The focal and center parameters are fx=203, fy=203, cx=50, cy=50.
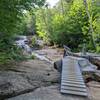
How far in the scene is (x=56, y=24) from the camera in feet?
72.3

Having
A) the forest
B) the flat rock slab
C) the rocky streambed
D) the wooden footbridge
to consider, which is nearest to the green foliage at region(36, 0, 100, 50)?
the forest

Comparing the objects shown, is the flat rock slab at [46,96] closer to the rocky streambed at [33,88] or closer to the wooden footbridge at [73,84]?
the rocky streambed at [33,88]

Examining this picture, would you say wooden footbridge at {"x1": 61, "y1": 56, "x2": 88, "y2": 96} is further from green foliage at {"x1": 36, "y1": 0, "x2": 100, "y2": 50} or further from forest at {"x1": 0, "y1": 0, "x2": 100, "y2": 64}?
green foliage at {"x1": 36, "y1": 0, "x2": 100, "y2": 50}

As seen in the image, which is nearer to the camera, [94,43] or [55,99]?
[55,99]

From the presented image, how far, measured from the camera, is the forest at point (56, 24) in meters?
7.62

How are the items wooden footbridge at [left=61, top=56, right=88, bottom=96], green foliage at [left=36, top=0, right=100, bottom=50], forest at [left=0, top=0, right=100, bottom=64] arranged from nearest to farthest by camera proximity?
wooden footbridge at [left=61, top=56, right=88, bottom=96], forest at [left=0, top=0, right=100, bottom=64], green foliage at [left=36, top=0, right=100, bottom=50]

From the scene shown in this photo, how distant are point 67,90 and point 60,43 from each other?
1820 centimetres

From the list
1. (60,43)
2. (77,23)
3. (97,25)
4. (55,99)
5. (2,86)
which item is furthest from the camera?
(60,43)

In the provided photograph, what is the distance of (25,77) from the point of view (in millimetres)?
5621

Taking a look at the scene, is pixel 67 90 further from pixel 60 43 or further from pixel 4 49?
pixel 60 43

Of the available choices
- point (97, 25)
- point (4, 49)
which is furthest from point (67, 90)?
point (97, 25)

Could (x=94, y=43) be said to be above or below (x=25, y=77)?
above

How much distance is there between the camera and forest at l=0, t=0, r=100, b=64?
7625mm

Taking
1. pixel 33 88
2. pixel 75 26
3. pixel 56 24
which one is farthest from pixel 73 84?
pixel 56 24
